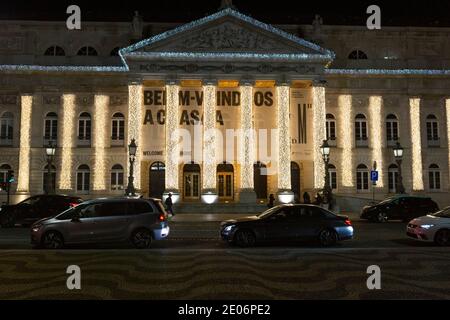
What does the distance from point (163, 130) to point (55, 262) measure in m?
27.5

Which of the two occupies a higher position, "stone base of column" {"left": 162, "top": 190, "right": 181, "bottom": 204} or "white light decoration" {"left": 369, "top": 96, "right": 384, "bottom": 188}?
"white light decoration" {"left": 369, "top": 96, "right": 384, "bottom": 188}

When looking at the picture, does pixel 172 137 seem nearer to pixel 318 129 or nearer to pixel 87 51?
pixel 318 129

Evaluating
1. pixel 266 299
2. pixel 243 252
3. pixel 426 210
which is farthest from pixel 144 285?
pixel 426 210

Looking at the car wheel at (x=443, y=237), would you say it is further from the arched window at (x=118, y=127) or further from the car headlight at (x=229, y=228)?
the arched window at (x=118, y=127)

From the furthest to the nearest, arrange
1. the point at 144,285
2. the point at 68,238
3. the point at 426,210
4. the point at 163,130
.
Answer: the point at 163,130, the point at 426,210, the point at 68,238, the point at 144,285

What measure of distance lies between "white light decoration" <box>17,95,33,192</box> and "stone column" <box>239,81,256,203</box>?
18.7 metres

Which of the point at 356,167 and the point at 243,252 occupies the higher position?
the point at 356,167

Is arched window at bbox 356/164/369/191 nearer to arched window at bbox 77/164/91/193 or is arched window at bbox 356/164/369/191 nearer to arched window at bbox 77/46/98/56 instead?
arched window at bbox 77/164/91/193

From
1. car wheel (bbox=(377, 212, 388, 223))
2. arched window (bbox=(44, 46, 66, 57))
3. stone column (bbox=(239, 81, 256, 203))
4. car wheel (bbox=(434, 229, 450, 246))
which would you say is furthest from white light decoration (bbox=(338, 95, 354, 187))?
arched window (bbox=(44, 46, 66, 57))

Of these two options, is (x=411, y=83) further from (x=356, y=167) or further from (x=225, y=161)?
(x=225, y=161)

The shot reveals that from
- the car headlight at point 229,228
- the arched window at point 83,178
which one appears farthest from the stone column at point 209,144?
the car headlight at point 229,228

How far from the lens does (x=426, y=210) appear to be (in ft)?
82.5

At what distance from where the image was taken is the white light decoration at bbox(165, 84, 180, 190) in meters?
36.4

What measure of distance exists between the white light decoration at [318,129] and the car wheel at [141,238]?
24417 mm
